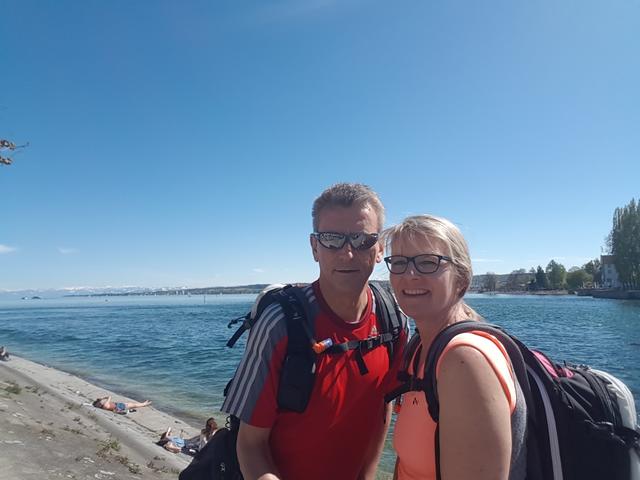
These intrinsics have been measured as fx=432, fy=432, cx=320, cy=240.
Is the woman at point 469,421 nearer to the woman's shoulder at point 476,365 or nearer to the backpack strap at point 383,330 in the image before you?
the woman's shoulder at point 476,365

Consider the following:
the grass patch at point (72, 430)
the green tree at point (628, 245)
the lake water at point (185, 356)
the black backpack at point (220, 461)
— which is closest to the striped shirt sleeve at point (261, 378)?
the black backpack at point (220, 461)

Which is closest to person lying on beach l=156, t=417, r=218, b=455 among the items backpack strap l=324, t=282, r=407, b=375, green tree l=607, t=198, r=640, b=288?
backpack strap l=324, t=282, r=407, b=375

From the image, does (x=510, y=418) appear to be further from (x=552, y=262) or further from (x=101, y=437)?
(x=552, y=262)

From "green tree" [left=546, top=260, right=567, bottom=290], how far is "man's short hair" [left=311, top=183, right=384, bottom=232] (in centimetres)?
16478

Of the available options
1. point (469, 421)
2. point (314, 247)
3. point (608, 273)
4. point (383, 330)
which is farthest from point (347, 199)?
point (608, 273)

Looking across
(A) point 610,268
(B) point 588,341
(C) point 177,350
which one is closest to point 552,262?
(A) point 610,268

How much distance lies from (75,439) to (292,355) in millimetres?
8840

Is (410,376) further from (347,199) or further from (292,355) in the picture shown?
(347,199)

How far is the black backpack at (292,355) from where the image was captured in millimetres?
2430

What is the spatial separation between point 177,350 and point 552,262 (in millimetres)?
153534

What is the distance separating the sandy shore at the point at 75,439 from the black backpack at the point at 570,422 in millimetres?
6891

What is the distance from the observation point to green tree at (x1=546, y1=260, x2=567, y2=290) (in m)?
146

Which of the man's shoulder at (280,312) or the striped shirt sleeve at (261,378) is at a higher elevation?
the man's shoulder at (280,312)

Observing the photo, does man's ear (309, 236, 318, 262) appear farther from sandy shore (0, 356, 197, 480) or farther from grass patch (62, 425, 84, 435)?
grass patch (62, 425, 84, 435)
